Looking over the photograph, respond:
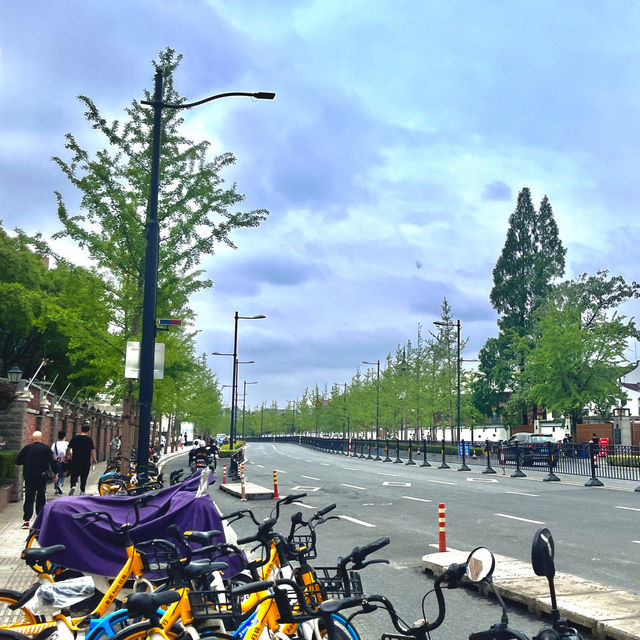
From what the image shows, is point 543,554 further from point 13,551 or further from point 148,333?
point 148,333

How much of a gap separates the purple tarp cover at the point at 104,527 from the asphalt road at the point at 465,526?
80.9 inches

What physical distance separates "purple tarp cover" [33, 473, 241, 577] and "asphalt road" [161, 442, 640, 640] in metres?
2.05

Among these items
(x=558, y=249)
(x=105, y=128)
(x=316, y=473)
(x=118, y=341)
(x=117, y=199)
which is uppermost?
(x=558, y=249)

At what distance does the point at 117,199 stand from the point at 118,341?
201 inches

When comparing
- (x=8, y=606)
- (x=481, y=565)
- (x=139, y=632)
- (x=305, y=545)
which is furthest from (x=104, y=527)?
(x=481, y=565)

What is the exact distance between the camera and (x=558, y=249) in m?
80.5

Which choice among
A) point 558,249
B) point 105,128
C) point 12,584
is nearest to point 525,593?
point 12,584

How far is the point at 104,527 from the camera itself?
24.5ft

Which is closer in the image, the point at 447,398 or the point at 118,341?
the point at 118,341

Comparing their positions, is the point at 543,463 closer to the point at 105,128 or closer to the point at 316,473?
the point at 316,473

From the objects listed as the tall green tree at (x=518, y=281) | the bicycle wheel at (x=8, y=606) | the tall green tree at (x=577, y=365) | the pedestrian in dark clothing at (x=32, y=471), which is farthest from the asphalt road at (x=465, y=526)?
the tall green tree at (x=518, y=281)

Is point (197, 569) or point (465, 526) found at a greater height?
point (197, 569)

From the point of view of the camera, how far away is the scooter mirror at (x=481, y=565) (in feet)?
10.6

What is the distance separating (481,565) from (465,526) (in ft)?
41.5
